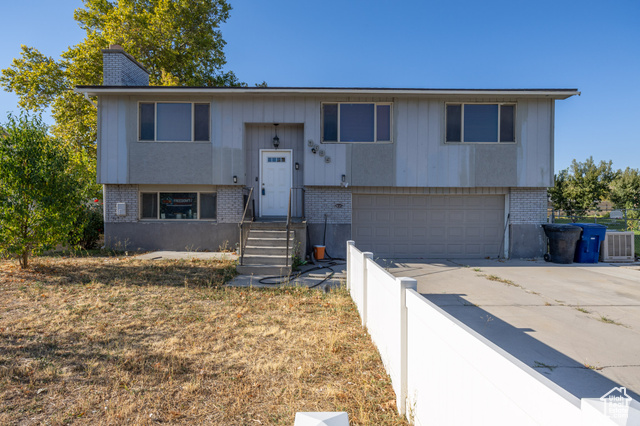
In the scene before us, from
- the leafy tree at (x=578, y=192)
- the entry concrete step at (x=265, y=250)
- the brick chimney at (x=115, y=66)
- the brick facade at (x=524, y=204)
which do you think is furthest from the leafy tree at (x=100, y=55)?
the leafy tree at (x=578, y=192)

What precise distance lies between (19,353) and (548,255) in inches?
Answer: 517

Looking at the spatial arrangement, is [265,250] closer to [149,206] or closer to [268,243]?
[268,243]

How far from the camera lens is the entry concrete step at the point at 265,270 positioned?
8570 millimetres

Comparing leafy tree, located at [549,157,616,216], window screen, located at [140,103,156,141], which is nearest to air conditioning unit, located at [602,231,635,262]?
window screen, located at [140,103,156,141]

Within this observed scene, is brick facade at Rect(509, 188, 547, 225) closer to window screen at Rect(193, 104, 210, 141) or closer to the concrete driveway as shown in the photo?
the concrete driveway

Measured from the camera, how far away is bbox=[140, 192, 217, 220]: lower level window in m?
12.2

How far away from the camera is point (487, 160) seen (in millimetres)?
11672

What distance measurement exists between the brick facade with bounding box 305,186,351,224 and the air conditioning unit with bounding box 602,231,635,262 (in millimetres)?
8272

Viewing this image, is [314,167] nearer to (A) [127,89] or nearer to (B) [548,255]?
(A) [127,89]

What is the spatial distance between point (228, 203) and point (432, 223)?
23.7 ft

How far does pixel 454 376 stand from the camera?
185cm

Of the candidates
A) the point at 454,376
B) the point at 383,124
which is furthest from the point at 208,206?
the point at 454,376

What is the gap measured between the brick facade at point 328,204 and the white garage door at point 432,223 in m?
0.44

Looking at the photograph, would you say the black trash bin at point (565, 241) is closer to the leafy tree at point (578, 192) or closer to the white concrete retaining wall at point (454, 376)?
the white concrete retaining wall at point (454, 376)
